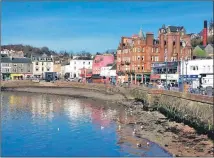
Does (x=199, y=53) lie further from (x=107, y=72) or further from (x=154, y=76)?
(x=107, y=72)

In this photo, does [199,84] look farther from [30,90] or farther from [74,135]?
[30,90]

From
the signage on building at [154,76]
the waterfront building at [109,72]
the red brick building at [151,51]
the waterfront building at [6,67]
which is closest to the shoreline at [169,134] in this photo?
the signage on building at [154,76]

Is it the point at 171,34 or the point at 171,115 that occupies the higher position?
the point at 171,34

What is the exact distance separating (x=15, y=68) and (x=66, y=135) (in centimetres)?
10992

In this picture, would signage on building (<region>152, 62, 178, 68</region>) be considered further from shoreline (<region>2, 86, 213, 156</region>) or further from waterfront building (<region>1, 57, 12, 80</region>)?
waterfront building (<region>1, 57, 12, 80</region>)

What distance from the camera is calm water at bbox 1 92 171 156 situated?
33.6 m

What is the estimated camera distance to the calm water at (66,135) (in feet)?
110

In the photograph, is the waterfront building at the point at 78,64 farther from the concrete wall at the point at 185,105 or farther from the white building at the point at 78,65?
the concrete wall at the point at 185,105

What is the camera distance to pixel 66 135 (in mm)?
41125

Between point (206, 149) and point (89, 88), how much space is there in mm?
70085

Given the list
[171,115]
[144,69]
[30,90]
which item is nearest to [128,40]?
[144,69]

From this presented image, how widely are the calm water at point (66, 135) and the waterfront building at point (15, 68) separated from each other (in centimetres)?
8664

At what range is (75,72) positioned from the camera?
147 metres

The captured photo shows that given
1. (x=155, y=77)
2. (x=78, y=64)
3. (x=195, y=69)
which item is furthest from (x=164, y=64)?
(x=78, y=64)
